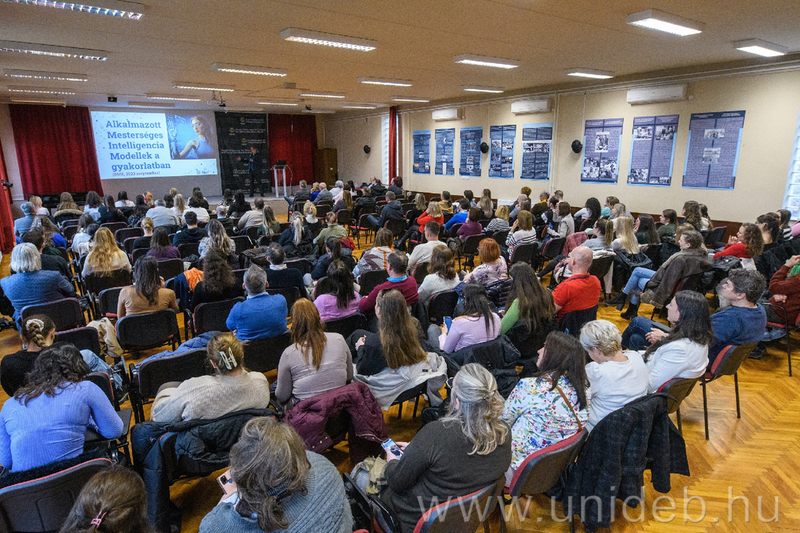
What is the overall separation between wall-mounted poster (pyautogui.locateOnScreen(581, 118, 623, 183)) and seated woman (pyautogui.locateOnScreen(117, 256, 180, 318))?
875 centimetres

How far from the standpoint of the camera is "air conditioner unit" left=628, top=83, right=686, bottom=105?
7859 mm

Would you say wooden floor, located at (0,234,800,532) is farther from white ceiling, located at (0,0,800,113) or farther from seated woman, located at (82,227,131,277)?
white ceiling, located at (0,0,800,113)

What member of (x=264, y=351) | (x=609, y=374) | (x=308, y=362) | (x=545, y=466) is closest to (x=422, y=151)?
(x=264, y=351)

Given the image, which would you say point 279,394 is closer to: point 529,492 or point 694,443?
point 529,492

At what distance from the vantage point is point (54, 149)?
13.5 m

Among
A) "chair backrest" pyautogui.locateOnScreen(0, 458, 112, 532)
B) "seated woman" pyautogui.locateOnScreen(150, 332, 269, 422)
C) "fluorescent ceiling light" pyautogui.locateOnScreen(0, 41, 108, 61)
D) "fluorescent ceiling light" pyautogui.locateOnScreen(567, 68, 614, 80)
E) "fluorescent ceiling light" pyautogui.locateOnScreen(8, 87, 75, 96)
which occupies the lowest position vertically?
"chair backrest" pyautogui.locateOnScreen(0, 458, 112, 532)

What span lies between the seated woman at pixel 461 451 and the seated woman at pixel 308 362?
2.91 ft

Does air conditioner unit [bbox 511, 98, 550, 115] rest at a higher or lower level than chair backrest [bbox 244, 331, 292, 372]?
higher

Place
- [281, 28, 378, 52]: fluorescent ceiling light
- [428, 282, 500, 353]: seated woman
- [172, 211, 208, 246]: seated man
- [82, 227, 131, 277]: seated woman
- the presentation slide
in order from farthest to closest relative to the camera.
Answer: the presentation slide
[172, 211, 208, 246]: seated man
[281, 28, 378, 52]: fluorescent ceiling light
[82, 227, 131, 277]: seated woman
[428, 282, 500, 353]: seated woman

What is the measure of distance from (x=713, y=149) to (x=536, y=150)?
382 cm

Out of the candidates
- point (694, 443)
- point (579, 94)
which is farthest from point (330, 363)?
point (579, 94)

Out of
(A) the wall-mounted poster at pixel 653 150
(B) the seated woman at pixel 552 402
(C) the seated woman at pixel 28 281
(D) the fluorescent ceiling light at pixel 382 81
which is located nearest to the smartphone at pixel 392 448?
(B) the seated woman at pixel 552 402

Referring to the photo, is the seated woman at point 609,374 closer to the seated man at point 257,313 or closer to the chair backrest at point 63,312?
the seated man at point 257,313

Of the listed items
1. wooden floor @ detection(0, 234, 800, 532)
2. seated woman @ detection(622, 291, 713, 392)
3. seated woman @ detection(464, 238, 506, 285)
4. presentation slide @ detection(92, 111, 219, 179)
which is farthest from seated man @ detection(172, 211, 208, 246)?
presentation slide @ detection(92, 111, 219, 179)
